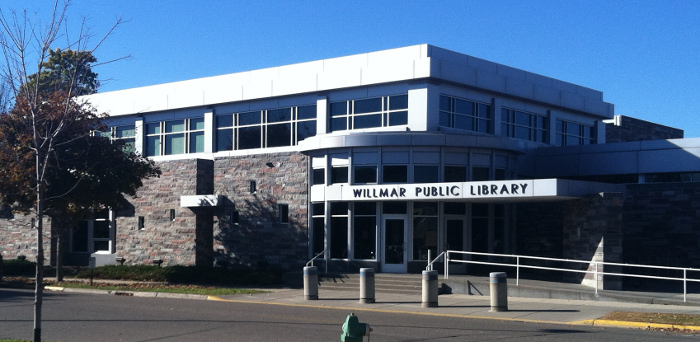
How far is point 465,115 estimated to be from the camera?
2955 centimetres

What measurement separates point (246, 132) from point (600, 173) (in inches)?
577

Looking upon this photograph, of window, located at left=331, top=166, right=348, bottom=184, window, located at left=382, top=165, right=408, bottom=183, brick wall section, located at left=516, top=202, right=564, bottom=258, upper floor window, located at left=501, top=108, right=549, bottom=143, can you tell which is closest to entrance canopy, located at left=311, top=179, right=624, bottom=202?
window, located at left=331, top=166, right=348, bottom=184

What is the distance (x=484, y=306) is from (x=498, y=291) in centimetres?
160

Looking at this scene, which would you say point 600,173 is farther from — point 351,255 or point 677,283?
point 351,255

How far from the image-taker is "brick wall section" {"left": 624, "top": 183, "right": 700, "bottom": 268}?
26453 millimetres

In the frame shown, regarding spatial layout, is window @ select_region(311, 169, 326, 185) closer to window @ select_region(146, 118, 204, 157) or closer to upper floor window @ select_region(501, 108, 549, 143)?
window @ select_region(146, 118, 204, 157)

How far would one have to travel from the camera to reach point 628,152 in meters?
28.7

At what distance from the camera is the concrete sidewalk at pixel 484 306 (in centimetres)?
1731

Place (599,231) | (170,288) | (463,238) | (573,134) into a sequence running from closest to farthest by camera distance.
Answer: (599,231), (170,288), (463,238), (573,134)

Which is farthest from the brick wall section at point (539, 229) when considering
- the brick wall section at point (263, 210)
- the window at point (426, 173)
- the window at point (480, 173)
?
the brick wall section at point (263, 210)

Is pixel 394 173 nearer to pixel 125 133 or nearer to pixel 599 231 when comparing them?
pixel 599 231

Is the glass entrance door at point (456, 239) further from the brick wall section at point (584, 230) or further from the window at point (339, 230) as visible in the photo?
the window at point (339, 230)

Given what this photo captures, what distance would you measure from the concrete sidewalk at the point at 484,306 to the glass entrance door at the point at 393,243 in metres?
3.35

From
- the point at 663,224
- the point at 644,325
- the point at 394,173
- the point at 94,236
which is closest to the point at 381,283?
the point at 394,173
